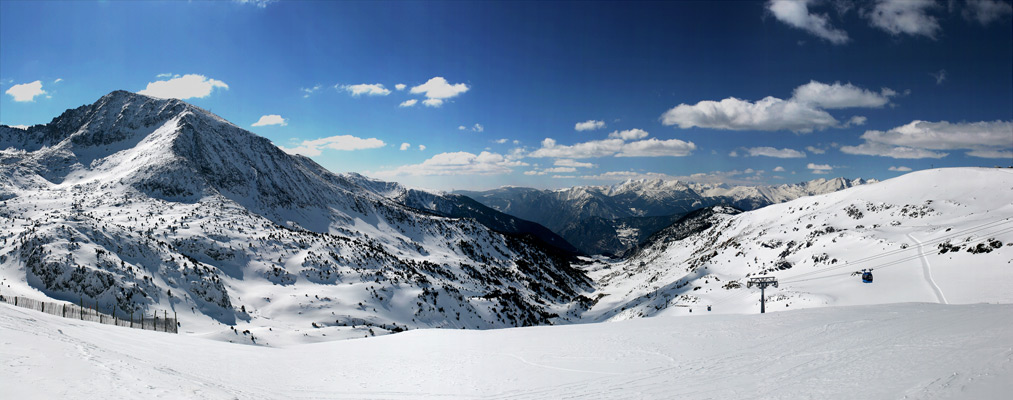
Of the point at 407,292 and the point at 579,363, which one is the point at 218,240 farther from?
the point at 579,363

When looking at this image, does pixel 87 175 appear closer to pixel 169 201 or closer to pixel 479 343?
pixel 169 201

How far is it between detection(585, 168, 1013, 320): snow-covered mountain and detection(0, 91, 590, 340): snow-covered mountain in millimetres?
41190

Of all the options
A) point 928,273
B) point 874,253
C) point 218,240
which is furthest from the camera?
point 218,240

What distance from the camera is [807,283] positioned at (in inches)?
2442

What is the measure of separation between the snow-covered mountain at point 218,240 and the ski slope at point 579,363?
108 ft

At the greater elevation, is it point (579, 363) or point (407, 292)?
point (579, 363)

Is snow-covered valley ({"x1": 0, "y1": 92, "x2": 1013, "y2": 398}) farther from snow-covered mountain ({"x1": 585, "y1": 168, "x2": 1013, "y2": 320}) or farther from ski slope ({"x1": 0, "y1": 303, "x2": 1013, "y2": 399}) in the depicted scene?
snow-covered mountain ({"x1": 585, "y1": 168, "x2": 1013, "y2": 320})

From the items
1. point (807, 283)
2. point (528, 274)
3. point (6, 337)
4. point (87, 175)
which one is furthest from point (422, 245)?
point (6, 337)

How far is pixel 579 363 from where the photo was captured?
18.3 meters

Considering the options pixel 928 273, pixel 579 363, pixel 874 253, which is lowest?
pixel 579 363

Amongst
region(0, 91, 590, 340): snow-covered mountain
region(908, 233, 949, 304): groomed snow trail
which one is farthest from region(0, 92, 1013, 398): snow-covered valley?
region(0, 91, 590, 340): snow-covered mountain

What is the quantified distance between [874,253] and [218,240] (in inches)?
4686

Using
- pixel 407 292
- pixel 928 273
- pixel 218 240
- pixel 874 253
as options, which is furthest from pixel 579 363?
pixel 218 240

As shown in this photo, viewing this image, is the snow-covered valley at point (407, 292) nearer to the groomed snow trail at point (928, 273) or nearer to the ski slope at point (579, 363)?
the ski slope at point (579, 363)
